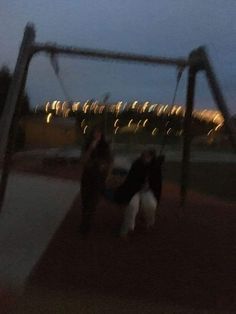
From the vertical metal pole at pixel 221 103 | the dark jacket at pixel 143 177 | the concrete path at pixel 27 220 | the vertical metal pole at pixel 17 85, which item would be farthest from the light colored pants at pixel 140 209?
the vertical metal pole at pixel 17 85

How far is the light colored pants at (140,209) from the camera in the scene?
413 inches

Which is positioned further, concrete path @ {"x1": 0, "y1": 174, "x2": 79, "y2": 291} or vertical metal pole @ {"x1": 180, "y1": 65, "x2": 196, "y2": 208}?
vertical metal pole @ {"x1": 180, "y1": 65, "x2": 196, "y2": 208}

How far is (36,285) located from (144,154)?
2987 millimetres

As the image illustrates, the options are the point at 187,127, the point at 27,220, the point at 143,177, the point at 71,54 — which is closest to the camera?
the point at 71,54

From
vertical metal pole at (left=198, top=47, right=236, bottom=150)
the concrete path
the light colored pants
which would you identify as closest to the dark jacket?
the light colored pants

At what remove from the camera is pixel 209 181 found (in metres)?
26.4

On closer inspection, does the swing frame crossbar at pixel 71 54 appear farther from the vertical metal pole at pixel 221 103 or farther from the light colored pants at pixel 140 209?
the light colored pants at pixel 140 209

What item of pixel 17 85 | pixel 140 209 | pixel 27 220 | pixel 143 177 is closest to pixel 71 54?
pixel 17 85

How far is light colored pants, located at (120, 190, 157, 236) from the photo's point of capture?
34.4ft

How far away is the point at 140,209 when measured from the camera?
422 inches

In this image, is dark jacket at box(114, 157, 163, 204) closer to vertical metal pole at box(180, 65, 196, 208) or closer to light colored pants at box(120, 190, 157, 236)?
light colored pants at box(120, 190, 157, 236)

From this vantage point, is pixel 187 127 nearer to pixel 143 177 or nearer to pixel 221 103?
pixel 143 177

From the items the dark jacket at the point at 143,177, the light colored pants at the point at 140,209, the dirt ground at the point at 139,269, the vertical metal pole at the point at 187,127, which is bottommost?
the dirt ground at the point at 139,269

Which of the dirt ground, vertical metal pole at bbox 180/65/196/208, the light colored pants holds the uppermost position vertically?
vertical metal pole at bbox 180/65/196/208
